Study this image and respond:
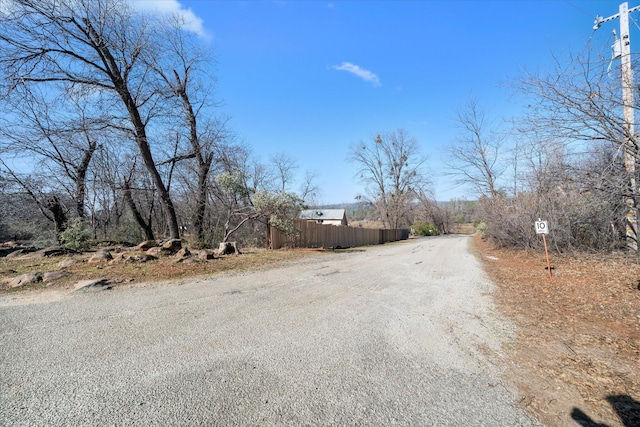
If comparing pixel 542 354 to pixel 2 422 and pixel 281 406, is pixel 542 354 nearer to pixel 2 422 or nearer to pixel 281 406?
pixel 281 406

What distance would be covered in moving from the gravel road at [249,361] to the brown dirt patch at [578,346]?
29cm

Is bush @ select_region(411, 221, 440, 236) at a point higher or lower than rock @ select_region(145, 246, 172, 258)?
lower

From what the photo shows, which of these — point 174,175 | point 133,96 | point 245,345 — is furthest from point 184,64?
point 245,345

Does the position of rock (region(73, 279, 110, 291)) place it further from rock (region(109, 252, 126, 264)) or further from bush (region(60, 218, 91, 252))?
bush (region(60, 218, 91, 252))

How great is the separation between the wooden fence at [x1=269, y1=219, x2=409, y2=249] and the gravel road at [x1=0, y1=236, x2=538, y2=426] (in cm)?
860

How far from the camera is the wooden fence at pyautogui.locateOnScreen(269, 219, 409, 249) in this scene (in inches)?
537

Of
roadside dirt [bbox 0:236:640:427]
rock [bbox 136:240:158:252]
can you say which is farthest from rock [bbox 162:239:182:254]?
roadside dirt [bbox 0:236:640:427]

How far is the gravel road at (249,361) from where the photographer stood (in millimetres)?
2020

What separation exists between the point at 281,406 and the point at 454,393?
1455 millimetres

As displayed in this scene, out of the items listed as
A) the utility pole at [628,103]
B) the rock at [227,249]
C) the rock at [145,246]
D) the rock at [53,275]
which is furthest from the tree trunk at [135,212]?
the utility pole at [628,103]

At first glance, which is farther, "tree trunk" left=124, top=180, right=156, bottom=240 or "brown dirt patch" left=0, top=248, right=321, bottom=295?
"tree trunk" left=124, top=180, right=156, bottom=240

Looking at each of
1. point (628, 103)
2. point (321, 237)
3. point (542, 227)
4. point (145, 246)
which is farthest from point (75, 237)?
point (628, 103)

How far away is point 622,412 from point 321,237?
15.3 metres

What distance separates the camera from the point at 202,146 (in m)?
13.5
